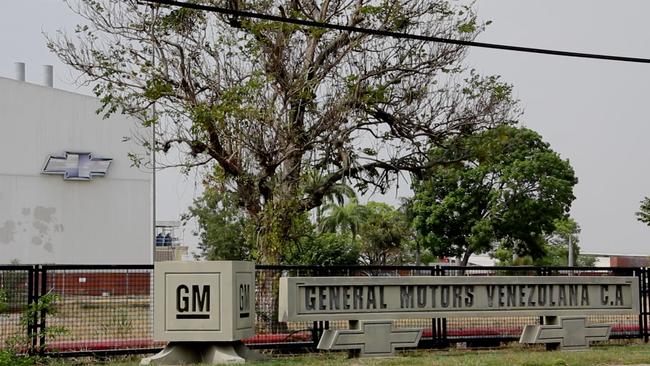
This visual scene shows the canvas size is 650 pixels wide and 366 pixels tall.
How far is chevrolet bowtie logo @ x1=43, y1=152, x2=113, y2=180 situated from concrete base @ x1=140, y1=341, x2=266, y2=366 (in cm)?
5123

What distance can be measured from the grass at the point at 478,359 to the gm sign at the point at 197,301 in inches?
31.8

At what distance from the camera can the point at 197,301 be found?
570 inches

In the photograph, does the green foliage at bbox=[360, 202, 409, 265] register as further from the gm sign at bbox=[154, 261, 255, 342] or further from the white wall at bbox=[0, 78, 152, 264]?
the gm sign at bbox=[154, 261, 255, 342]

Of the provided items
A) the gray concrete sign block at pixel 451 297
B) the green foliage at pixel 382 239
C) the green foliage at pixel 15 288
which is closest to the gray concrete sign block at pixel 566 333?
the gray concrete sign block at pixel 451 297

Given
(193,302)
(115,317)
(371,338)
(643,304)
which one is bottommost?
(371,338)

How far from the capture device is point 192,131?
72.2ft

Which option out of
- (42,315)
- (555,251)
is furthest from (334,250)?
(42,315)

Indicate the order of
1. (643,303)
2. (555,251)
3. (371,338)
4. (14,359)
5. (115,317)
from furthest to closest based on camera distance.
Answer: (555,251) → (643,303) → (115,317) → (371,338) → (14,359)

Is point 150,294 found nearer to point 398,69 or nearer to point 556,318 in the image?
point 556,318

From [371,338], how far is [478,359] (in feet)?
5.97

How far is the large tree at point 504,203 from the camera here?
63.2 meters

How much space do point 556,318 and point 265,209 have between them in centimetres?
801

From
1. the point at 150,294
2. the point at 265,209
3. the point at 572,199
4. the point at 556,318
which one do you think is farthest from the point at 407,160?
the point at 572,199

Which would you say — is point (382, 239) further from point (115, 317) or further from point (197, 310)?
point (197, 310)
